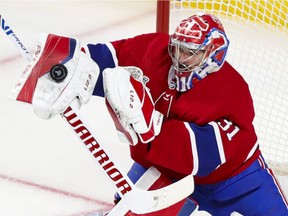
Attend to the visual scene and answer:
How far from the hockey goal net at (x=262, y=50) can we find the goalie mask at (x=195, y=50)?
0.88 metres

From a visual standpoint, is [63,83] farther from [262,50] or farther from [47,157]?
[262,50]

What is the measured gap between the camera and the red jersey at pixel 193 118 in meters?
1.90

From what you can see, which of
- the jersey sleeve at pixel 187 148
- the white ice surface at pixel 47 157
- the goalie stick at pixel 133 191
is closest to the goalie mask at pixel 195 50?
the jersey sleeve at pixel 187 148

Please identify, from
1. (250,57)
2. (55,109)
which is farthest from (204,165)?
(250,57)

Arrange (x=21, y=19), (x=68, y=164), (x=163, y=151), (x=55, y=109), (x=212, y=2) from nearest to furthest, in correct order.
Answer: (x=55, y=109) < (x=163, y=151) < (x=68, y=164) < (x=212, y=2) < (x=21, y=19)

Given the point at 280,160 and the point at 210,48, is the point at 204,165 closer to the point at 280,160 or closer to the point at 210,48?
the point at 210,48

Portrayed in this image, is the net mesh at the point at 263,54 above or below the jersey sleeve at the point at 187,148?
below

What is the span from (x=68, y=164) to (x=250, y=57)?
82 centimetres

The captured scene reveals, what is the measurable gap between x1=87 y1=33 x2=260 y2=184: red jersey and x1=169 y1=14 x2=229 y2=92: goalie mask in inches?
1.2

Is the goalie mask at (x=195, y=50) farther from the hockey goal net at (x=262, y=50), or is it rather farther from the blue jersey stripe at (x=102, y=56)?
the hockey goal net at (x=262, y=50)

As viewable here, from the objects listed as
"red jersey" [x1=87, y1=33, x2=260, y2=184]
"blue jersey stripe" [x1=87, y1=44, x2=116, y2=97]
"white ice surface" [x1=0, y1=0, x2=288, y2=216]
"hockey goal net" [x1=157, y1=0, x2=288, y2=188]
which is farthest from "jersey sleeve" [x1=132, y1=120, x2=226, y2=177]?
"hockey goal net" [x1=157, y1=0, x2=288, y2=188]

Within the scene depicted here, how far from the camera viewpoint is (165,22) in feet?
9.68

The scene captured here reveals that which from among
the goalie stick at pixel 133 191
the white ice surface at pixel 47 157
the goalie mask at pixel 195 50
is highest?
the goalie mask at pixel 195 50

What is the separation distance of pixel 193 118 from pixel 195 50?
6.9 inches
